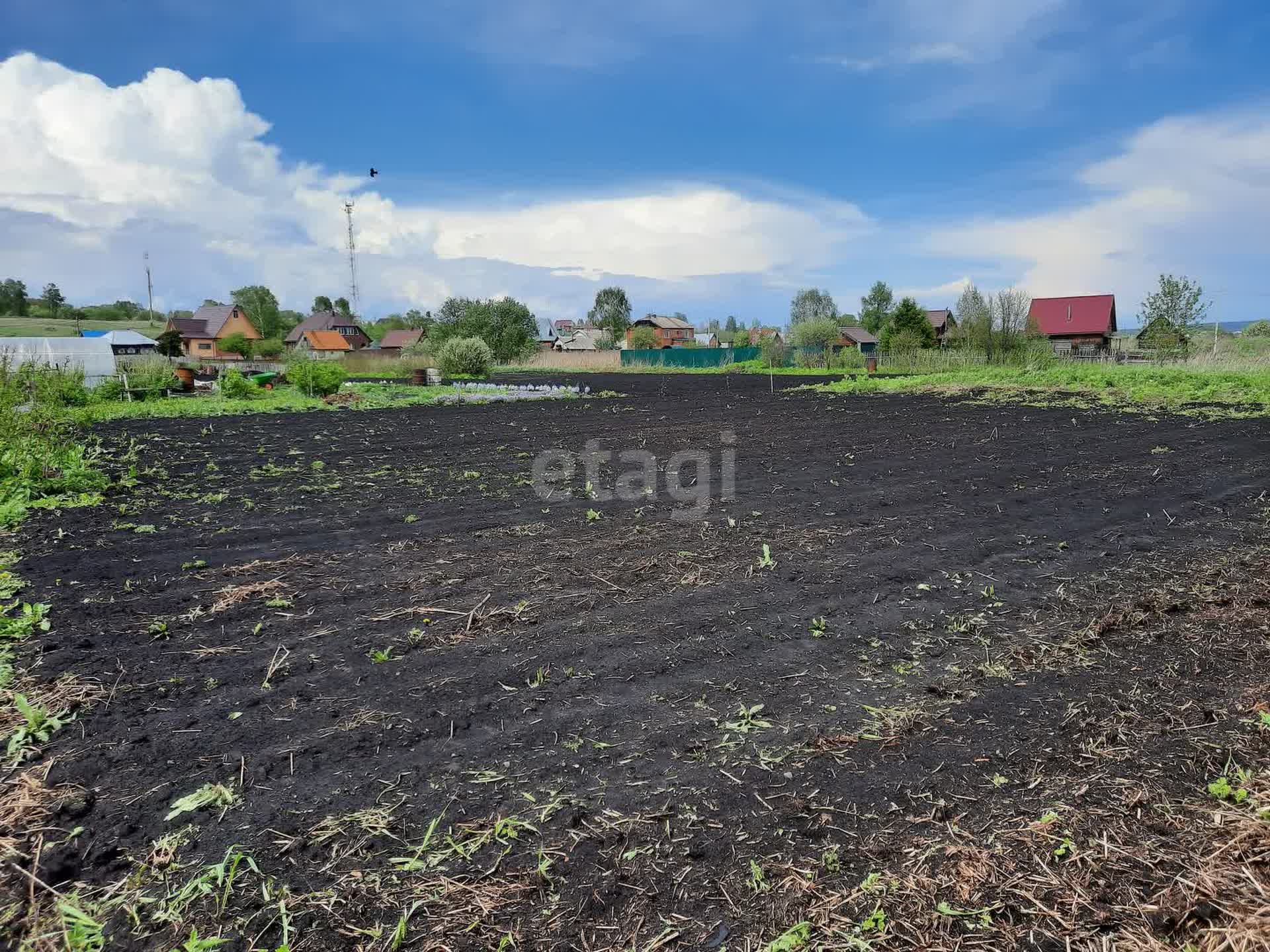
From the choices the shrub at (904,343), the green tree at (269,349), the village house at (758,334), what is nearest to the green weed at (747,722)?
the shrub at (904,343)

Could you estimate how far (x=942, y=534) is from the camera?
5.89 m

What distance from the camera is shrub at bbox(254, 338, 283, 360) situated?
67.8 meters

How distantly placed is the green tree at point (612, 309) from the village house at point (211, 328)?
1877 inches

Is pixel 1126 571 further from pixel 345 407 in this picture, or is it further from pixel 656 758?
pixel 345 407

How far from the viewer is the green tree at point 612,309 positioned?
353 feet

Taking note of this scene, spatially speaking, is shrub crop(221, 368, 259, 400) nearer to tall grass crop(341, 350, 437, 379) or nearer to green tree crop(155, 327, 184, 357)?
tall grass crop(341, 350, 437, 379)

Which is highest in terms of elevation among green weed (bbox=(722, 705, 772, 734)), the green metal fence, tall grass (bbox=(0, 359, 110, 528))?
the green metal fence

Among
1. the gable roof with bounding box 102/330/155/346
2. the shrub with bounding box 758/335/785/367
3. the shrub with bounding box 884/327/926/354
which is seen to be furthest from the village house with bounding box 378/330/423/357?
the shrub with bounding box 884/327/926/354

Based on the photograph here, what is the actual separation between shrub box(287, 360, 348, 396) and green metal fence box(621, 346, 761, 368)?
3359 centimetres

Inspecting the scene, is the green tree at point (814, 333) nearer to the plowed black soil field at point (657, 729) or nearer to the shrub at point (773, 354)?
the shrub at point (773, 354)

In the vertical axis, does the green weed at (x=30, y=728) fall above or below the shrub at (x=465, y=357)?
below

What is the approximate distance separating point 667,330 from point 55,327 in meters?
71.2

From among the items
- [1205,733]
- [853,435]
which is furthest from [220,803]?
[853,435]

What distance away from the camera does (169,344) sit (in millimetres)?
56969
